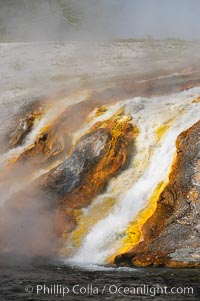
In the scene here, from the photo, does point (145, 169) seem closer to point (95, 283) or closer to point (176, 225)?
point (176, 225)

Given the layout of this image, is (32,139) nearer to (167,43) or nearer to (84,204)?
(84,204)

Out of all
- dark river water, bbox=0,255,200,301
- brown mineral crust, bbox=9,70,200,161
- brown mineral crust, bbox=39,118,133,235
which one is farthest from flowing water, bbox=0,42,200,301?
brown mineral crust, bbox=9,70,200,161

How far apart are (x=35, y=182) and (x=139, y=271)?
752 centimetres

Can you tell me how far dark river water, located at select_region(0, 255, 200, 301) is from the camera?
12.4 metres

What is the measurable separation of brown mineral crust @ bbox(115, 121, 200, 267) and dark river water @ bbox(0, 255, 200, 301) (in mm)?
680

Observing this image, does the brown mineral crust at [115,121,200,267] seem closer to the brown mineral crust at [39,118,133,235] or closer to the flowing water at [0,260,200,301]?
the flowing water at [0,260,200,301]

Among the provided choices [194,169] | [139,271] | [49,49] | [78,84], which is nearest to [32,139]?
[78,84]

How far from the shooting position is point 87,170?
67.6 feet

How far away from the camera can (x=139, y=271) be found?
14.7 metres

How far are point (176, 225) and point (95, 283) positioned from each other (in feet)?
14.0

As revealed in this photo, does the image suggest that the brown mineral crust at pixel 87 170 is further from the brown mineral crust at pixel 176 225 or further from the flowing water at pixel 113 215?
the brown mineral crust at pixel 176 225

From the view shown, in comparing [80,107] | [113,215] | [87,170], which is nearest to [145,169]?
[87,170]

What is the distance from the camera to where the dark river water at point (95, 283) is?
489 inches

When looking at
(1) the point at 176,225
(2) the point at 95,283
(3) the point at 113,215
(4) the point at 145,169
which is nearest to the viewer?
(2) the point at 95,283
